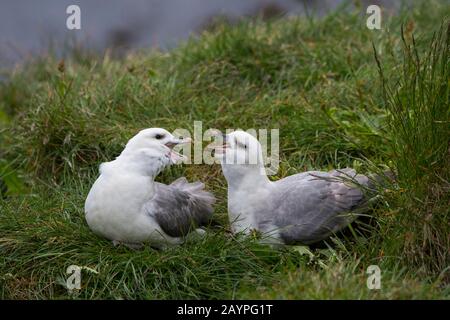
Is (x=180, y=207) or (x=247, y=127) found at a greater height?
(x=247, y=127)

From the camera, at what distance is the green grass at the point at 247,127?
4969 millimetres

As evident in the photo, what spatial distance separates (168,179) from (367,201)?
Result: 145 cm

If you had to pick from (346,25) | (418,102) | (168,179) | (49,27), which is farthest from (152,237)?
(49,27)

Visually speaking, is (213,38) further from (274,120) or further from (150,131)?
(150,131)

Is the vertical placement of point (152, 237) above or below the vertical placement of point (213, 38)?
below

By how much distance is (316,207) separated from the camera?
17.7 ft

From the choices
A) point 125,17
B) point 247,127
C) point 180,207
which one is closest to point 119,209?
point 180,207

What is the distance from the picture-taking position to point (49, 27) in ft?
30.7

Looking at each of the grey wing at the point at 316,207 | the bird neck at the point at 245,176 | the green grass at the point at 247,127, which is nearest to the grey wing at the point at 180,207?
the green grass at the point at 247,127

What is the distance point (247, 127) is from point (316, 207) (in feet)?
4.71

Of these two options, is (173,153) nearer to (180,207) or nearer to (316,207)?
(180,207)

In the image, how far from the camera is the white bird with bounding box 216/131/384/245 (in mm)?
5359

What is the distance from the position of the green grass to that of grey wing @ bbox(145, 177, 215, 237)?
5.1 inches

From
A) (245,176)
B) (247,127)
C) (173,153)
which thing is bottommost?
(245,176)
